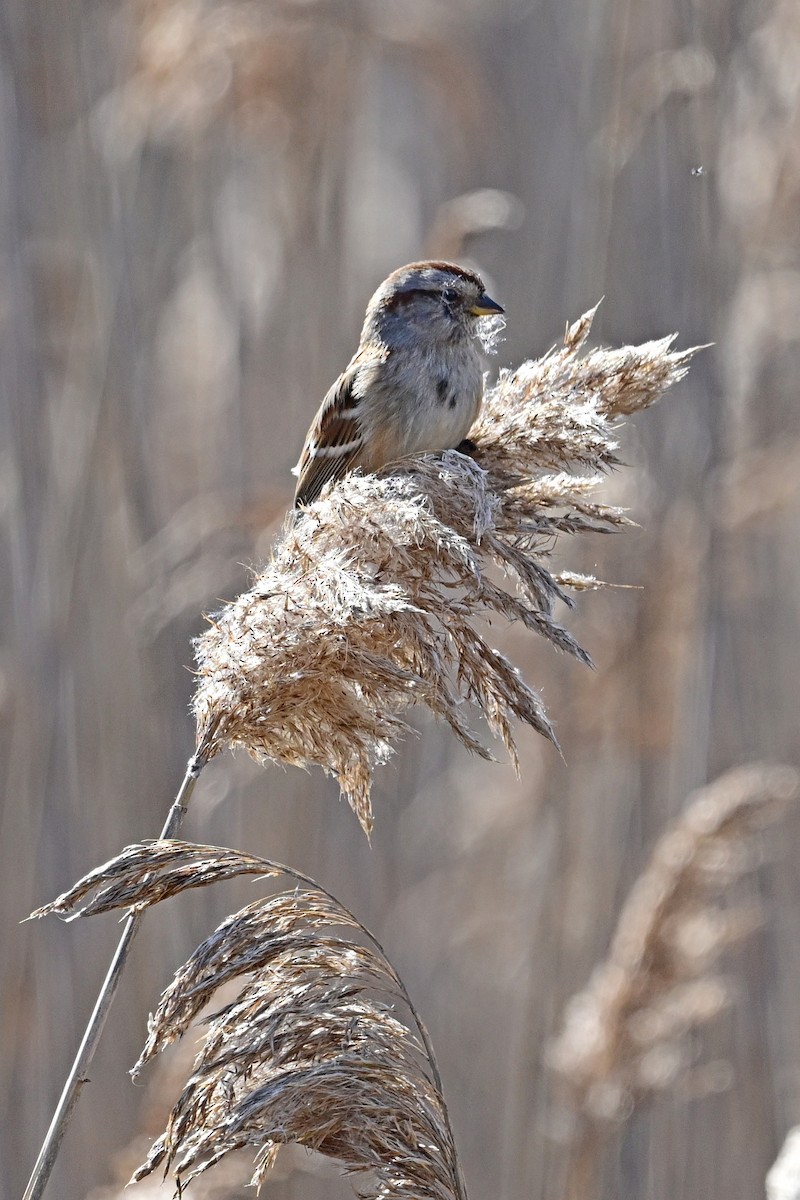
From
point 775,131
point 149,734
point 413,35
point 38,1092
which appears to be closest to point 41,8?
point 413,35

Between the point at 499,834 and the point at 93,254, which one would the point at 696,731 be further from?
the point at 93,254

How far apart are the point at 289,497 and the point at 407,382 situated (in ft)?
1.92

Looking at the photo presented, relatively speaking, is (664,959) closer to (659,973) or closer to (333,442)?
(659,973)

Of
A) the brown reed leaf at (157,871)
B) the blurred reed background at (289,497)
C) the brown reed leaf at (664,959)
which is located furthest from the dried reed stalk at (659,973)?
the brown reed leaf at (157,871)

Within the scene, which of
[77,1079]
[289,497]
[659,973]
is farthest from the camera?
[289,497]

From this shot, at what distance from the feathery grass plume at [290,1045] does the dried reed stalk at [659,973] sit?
3.02 ft

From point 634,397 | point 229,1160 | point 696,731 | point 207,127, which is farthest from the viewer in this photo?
point 207,127

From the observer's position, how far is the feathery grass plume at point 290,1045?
1.07 metres

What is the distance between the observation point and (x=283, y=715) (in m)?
1.22

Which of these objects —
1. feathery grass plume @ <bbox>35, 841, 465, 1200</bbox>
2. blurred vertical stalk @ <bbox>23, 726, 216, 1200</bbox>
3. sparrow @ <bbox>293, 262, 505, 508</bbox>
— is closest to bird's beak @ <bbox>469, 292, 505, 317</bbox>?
sparrow @ <bbox>293, 262, 505, 508</bbox>

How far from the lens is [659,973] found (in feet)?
6.59

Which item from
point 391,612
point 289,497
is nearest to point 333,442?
point 289,497

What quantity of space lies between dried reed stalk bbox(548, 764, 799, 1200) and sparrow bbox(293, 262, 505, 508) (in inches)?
28.7

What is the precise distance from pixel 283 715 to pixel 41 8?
1.82 metres
